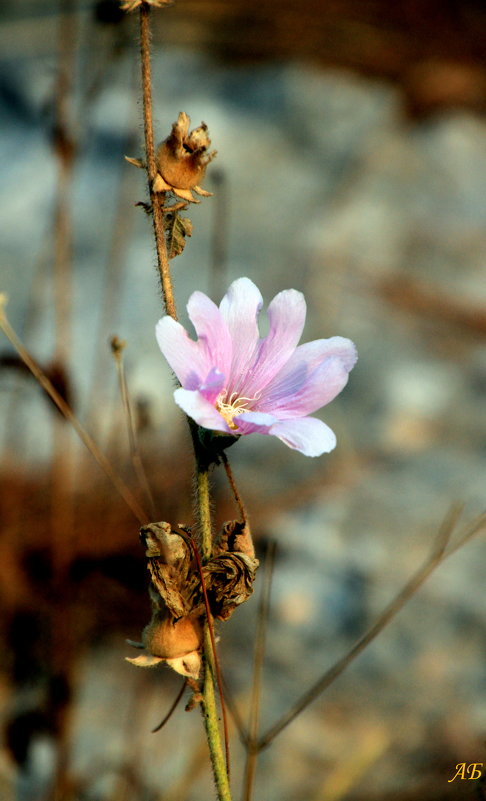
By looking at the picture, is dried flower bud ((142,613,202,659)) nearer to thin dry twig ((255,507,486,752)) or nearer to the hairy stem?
the hairy stem

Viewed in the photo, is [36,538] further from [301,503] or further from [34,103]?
[34,103]

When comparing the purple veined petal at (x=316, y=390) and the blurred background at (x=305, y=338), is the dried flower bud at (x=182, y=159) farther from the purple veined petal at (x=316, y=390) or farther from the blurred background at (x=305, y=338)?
the blurred background at (x=305, y=338)

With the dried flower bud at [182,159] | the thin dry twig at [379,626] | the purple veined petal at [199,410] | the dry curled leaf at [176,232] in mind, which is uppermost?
the dried flower bud at [182,159]

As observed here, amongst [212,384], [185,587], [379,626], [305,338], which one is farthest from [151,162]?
[305,338]

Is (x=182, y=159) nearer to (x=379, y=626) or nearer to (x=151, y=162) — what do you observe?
(x=151, y=162)

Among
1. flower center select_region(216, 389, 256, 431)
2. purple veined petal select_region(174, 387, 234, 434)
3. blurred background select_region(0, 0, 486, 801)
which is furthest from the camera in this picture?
blurred background select_region(0, 0, 486, 801)

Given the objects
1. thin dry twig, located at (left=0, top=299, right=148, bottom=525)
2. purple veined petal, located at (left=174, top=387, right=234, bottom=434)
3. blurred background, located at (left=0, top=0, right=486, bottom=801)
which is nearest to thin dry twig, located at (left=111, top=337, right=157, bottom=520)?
thin dry twig, located at (left=0, top=299, right=148, bottom=525)

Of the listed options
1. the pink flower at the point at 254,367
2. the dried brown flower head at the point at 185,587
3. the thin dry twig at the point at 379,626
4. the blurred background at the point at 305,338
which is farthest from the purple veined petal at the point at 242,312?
the blurred background at the point at 305,338
